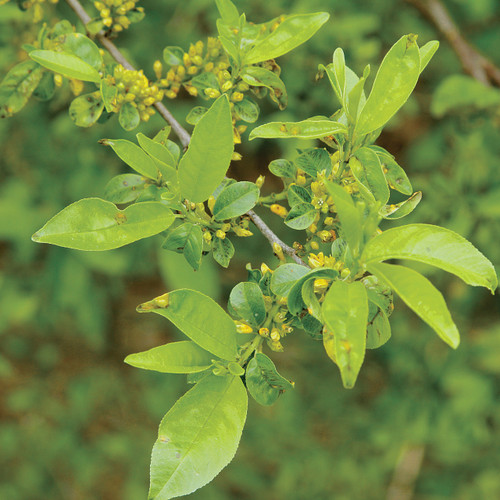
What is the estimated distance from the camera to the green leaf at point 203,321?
0.84 m

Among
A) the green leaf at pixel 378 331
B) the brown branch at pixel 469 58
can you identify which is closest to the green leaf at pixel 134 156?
the green leaf at pixel 378 331

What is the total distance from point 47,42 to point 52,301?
1.70 m

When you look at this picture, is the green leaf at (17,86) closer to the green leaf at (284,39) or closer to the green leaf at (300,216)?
the green leaf at (284,39)

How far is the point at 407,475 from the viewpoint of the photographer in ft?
10.7

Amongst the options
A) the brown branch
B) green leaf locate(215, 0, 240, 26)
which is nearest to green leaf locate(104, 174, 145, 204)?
green leaf locate(215, 0, 240, 26)

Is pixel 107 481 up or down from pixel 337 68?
down

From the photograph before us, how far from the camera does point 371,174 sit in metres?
0.86

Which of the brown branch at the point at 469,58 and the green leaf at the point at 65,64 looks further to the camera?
the brown branch at the point at 469,58

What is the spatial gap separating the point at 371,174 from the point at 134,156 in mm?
391

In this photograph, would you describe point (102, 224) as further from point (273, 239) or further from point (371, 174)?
point (371, 174)

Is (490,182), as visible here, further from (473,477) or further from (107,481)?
(107,481)

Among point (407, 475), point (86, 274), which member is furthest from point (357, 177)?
point (407, 475)

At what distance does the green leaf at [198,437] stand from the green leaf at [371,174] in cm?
38

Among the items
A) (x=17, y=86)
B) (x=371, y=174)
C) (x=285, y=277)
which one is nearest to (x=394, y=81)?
(x=371, y=174)
